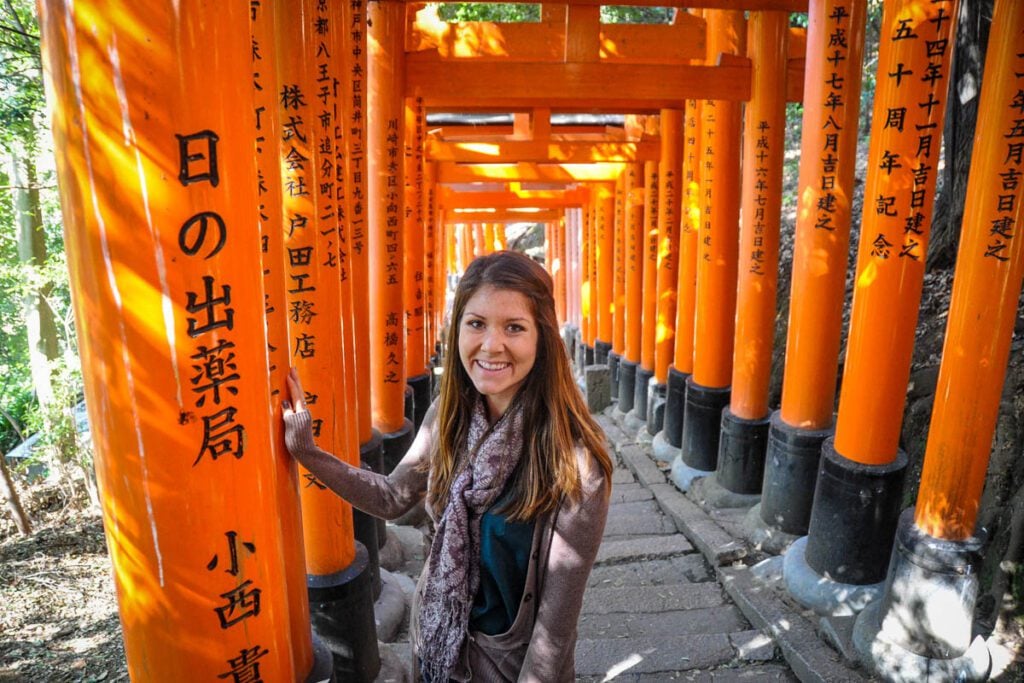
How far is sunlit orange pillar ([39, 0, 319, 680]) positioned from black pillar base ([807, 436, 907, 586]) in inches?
124

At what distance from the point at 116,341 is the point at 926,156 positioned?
3.50 m

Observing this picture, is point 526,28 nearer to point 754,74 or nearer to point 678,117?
point 754,74

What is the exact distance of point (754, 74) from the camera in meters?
4.87

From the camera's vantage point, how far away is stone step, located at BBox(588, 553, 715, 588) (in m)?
4.43

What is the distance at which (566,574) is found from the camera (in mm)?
1558

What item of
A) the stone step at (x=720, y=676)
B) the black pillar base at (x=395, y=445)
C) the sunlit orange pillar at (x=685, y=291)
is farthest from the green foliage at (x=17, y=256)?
the sunlit orange pillar at (x=685, y=291)

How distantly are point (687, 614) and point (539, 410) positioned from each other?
292 centimetres

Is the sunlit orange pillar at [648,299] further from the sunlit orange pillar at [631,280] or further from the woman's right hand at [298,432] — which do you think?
the woman's right hand at [298,432]

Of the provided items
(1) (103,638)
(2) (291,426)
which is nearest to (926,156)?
(2) (291,426)

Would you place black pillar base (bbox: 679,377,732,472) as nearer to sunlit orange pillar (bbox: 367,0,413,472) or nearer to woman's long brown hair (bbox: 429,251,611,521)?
sunlit orange pillar (bbox: 367,0,413,472)

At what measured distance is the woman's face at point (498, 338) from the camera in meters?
1.61

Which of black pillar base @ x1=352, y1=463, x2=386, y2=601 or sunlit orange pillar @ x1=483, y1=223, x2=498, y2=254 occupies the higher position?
sunlit orange pillar @ x1=483, y1=223, x2=498, y2=254

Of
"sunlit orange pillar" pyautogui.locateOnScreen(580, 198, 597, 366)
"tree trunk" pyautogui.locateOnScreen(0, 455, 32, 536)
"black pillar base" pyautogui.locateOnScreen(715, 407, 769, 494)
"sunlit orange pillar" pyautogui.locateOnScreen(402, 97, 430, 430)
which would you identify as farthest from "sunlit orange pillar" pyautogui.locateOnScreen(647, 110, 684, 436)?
"tree trunk" pyautogui.locateOnScreen(0, 455, 32, 536)

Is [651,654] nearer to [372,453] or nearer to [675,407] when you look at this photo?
[372,453]
